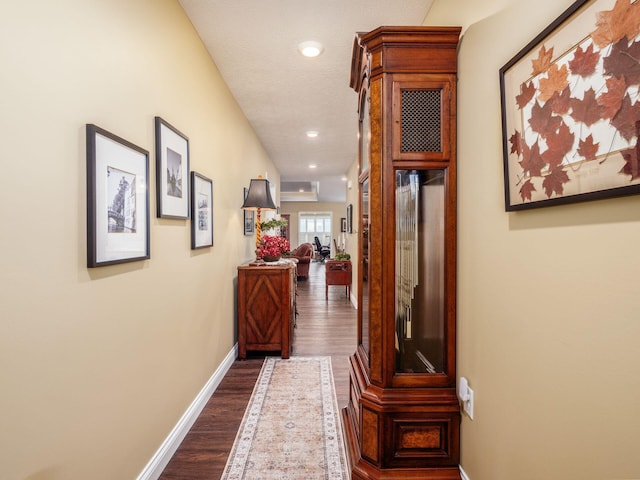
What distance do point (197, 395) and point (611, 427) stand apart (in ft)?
7.45

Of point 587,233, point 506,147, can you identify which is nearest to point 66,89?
point 506,147

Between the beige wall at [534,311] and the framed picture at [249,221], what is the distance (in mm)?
2902

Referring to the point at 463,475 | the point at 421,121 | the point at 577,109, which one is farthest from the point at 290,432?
the point at 577,109

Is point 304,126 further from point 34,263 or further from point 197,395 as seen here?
point 34,263

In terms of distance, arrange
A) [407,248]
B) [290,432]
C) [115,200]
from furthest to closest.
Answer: [290,432], [407,248], [115,200]

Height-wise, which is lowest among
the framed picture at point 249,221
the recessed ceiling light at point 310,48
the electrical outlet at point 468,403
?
the electrical outlet at point 468,403

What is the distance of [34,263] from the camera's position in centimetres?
100

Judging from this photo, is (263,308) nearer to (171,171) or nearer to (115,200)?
(171,171)

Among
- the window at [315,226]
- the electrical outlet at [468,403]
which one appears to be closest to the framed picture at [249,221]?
the electrical outlet at [468,403]

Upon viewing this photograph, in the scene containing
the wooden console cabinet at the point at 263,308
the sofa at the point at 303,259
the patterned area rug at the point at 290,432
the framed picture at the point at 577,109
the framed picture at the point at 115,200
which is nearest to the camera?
the framed picture at the point at 577,109

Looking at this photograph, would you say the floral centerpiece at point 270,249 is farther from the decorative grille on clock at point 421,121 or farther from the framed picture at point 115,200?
the decorative grille on clock at point 421,121

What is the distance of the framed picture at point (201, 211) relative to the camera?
2.28m

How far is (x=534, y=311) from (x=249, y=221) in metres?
3.57

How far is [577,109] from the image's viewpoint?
831 mm
